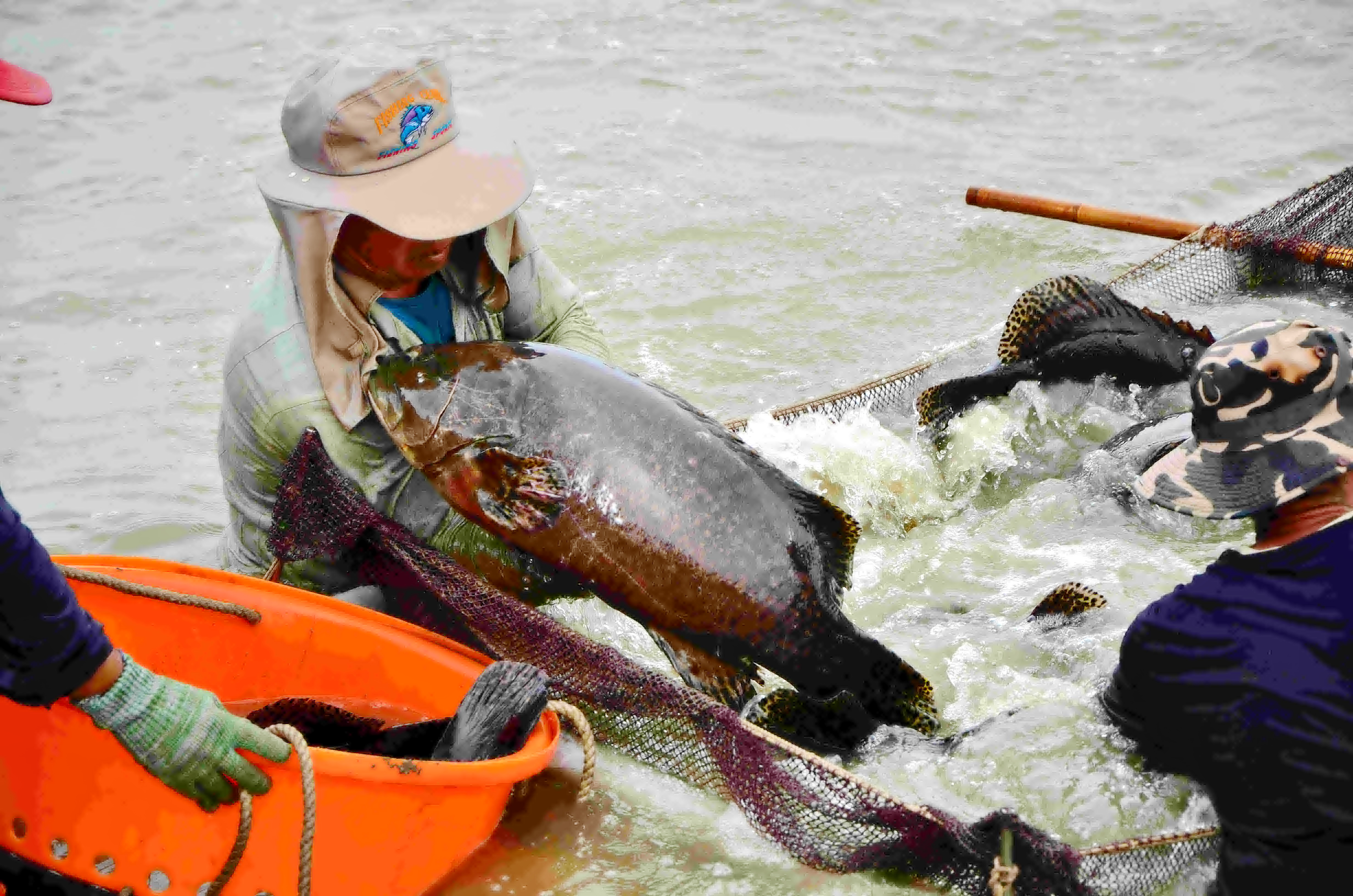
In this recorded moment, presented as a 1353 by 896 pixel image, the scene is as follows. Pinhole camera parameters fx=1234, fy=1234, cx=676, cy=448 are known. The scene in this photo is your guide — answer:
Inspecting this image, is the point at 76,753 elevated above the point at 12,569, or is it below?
below

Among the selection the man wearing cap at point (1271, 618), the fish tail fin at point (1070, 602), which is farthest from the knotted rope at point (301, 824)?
the fish tail fin at point (1070, 602)

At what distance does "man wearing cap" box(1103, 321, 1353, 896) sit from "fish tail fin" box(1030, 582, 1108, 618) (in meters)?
1.27

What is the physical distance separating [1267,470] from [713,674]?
148cm

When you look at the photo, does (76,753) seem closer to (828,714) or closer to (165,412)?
(828,714)

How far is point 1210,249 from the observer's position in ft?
19.0

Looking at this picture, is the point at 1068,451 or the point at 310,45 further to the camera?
the point at 310,45

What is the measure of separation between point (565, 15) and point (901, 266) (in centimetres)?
482

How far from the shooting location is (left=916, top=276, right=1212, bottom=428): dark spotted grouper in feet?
16.8

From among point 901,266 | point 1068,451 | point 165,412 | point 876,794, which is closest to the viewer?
point 876,794

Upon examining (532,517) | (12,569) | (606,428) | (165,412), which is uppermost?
(12,569)

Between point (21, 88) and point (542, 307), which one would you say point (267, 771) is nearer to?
point (21, 88)

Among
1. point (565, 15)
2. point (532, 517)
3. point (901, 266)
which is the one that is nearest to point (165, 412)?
point (532, 517)

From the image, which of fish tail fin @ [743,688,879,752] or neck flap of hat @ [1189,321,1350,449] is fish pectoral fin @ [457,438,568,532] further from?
neck flap of hat @ [1189,321,1350,449]

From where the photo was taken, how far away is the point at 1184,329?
516cm
